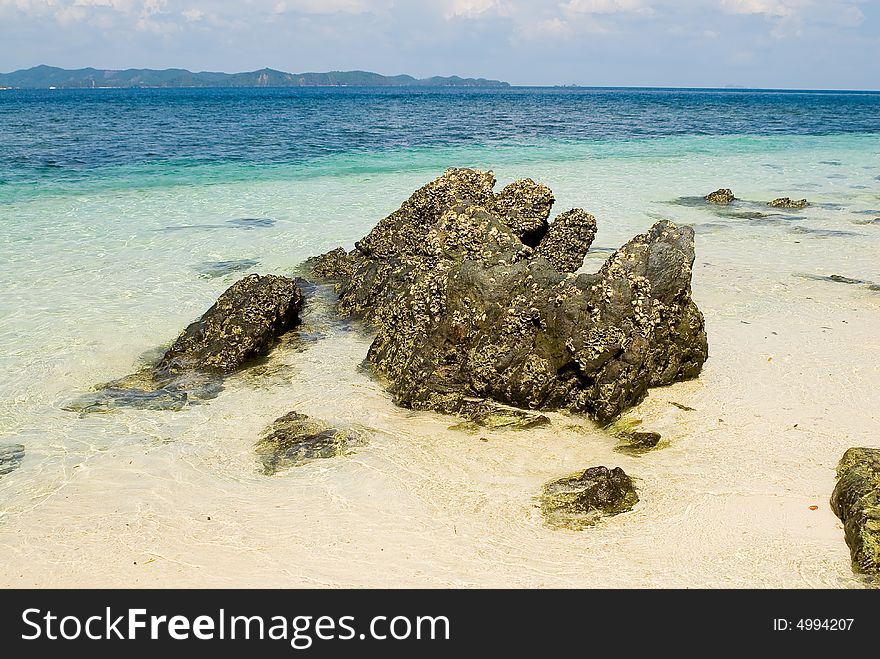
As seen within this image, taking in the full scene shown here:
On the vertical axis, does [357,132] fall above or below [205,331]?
above

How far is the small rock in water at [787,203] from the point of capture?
19281 millimetres

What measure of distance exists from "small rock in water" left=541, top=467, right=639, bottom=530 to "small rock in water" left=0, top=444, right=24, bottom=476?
4.31 m

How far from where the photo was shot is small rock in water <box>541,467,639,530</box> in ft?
17.2

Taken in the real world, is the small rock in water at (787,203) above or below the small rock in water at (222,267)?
above

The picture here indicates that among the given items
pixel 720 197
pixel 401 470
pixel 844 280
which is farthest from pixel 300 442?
pixel 720 197

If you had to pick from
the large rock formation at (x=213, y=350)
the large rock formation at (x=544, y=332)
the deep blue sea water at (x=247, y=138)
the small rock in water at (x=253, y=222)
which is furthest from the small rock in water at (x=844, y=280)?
the deep blue sea water at (x=247, y=138)

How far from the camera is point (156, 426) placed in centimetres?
690

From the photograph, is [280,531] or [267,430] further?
[267,430]

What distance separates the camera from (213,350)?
328 inches

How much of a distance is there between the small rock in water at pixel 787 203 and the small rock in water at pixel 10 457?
18.3m

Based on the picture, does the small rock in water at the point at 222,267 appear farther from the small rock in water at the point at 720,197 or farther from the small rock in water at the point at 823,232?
the small rock in water at the point at 720,197
